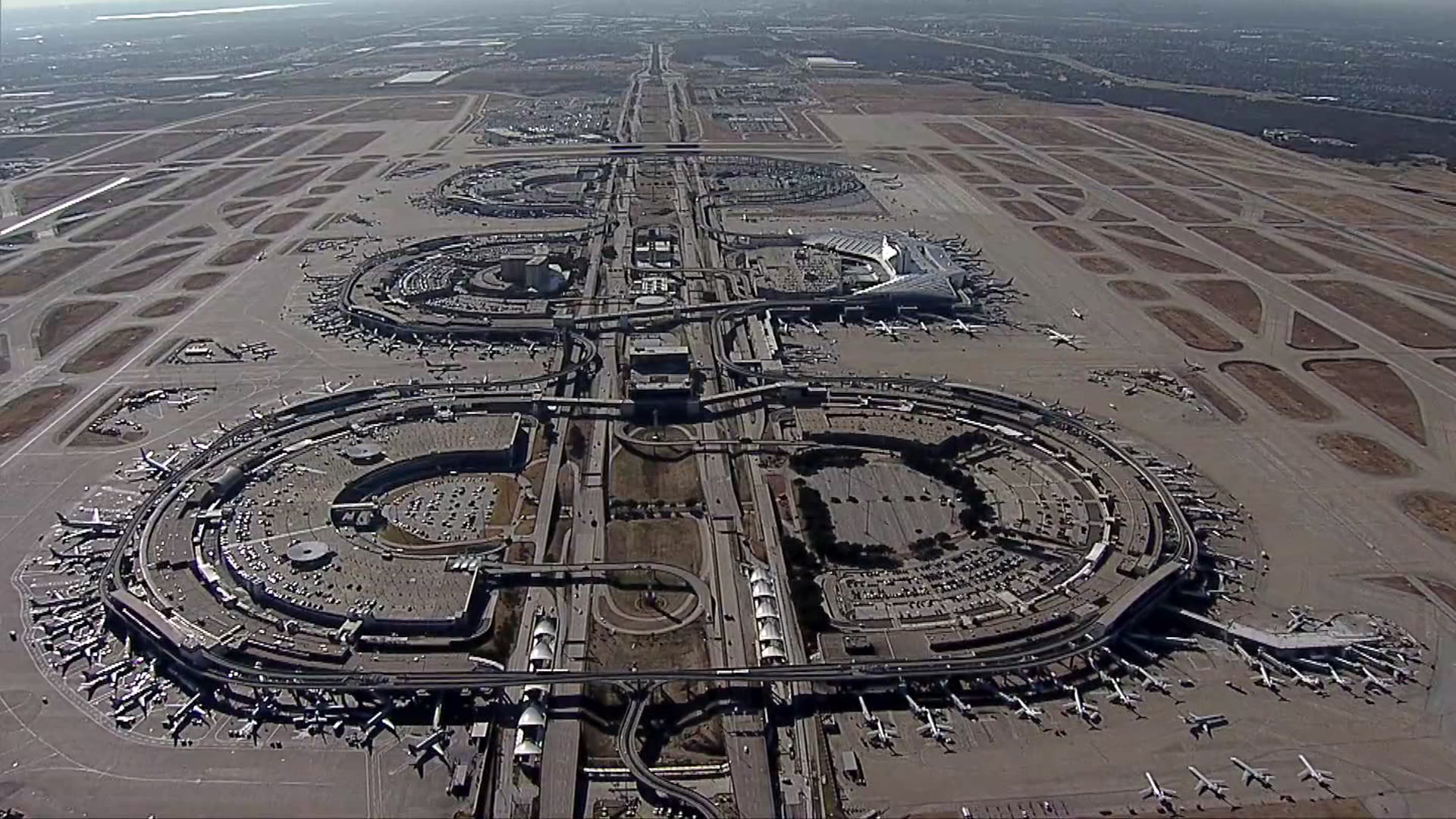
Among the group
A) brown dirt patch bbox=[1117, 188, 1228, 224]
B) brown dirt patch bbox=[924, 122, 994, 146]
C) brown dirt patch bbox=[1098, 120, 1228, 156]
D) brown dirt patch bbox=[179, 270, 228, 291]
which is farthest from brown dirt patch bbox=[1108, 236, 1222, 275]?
brown dirt patch bbox=[179, 270, 228, 291]

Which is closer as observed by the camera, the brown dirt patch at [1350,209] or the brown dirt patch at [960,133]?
the brown dirt patch at [1350,209]

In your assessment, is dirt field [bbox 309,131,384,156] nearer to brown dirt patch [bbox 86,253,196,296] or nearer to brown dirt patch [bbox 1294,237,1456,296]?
brown dirt patch [bbox 86,253,196,296]

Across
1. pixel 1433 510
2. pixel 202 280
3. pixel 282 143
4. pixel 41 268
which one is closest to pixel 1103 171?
pixel 1433 510

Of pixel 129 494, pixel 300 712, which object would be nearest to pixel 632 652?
pixel 300 712

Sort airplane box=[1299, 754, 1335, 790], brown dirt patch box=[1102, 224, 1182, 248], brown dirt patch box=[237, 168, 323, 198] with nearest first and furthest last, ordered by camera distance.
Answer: airplane box=[1299, 754, 1335, 790], brown dirt patch box=[1102, 224, 1182, 248], brown dirt patch box=[237, 168, 323, 198]

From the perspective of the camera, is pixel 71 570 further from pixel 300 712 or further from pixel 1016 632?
pixel 1016 632

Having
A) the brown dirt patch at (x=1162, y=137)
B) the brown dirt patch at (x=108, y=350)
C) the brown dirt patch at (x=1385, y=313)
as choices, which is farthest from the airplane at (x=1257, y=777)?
the brown dirt patch at (x=1162, y=137)

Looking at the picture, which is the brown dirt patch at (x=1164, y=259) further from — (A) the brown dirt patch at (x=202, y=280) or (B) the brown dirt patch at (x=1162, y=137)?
(A) the brown dirt patch at (x=202, y=280)
